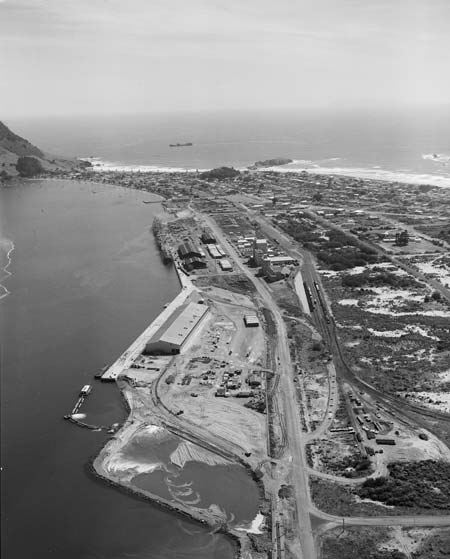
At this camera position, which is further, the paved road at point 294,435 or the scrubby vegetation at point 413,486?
the scrubby vegetation at point 413,486

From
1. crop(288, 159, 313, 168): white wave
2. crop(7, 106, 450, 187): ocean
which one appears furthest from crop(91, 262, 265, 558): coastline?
crop(288, 159, 313, 168): white wave

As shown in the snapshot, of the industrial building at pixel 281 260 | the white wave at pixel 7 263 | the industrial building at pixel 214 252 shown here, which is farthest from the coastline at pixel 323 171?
the white wave at pixel 7 263

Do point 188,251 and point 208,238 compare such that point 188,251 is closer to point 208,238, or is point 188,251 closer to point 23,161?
point 208,238

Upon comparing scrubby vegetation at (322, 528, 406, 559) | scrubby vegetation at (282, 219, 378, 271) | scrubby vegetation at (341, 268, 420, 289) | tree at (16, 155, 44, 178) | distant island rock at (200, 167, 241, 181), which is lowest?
scrubby vegetation at (322, 528, 406, 559)

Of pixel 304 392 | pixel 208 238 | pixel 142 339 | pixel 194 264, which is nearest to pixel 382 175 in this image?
pixel 208 238

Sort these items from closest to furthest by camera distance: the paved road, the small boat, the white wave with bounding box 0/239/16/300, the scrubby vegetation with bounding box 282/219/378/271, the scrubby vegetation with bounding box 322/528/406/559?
the scrubby vegetation with bounding box 322/528/406/559
the paved road
the small boat
the white wave with bounding box 0/239/16/300
the scrubby vegetation with bounding box 282/219/378/271

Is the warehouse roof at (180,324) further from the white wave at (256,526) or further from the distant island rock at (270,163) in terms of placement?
the distant island rock at (270,163)

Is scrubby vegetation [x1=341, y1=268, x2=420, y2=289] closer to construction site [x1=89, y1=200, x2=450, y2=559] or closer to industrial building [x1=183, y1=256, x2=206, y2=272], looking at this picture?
construction site [x1=89, y1=200, x2=450, y2=559]
